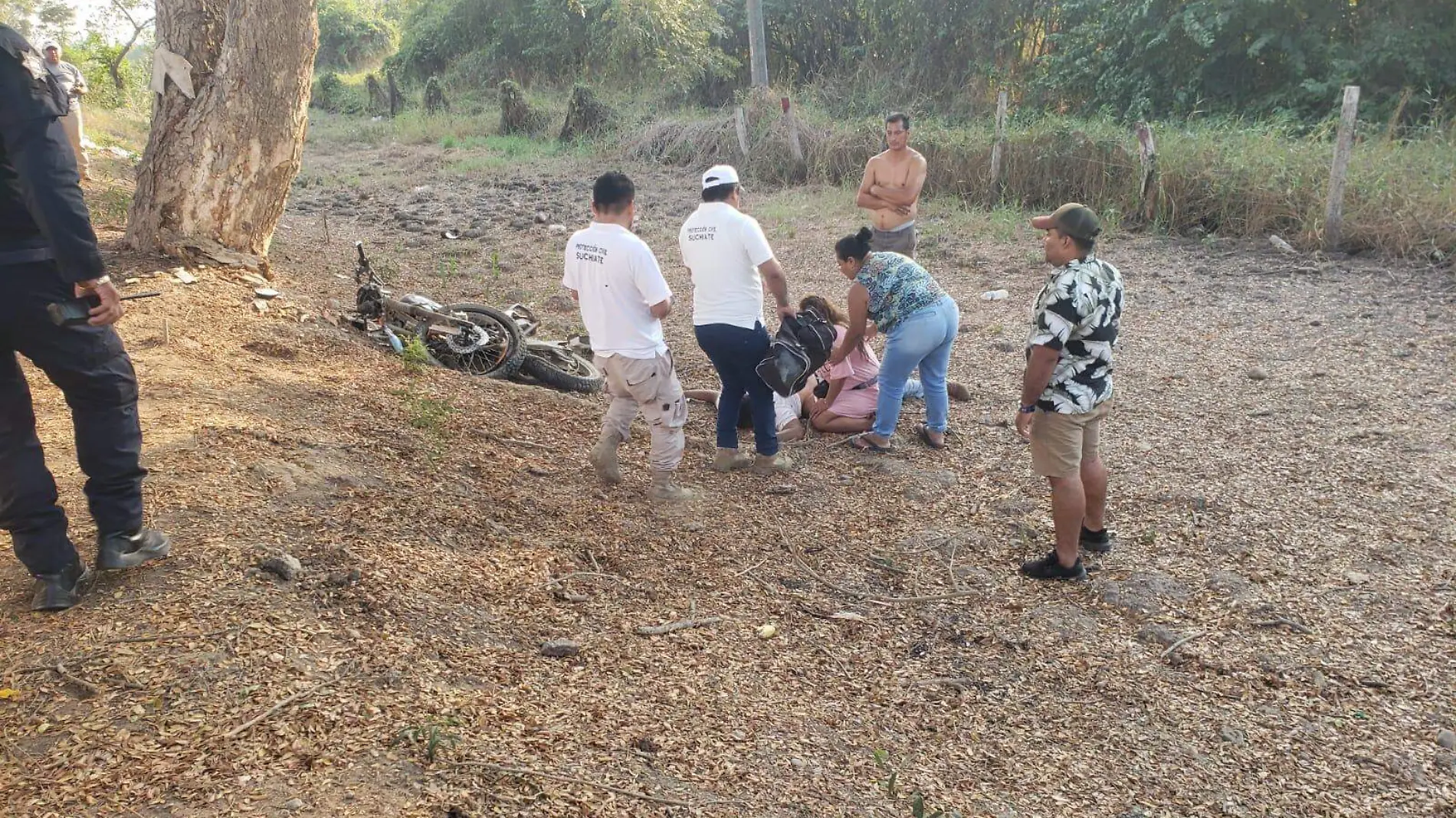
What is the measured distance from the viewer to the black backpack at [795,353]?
4.50m

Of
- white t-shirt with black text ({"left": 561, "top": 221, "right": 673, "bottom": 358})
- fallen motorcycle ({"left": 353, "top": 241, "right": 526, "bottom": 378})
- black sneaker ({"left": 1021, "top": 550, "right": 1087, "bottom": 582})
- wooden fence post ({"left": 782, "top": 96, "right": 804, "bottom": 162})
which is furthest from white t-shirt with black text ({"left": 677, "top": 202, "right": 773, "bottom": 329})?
wooden fence post ({"left": 782, "top": 96, "right": 804, "bottom": 162})

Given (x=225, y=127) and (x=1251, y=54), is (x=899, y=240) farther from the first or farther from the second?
(x=1251, y=54)

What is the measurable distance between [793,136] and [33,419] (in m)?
12.3

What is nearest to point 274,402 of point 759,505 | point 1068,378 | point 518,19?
point 759,505

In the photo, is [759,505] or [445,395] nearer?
[759,505]

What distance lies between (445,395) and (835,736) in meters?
3.21

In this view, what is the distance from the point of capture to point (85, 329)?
8.94 feet

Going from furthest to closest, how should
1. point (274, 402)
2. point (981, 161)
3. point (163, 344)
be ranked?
point (981, 161) < point (163, 344) < point (274, 402)

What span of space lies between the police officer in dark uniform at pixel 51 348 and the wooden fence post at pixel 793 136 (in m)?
12.0

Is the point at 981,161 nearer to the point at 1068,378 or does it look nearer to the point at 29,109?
the point at 1068,378

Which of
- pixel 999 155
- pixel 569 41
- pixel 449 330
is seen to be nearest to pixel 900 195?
pixel 449 330

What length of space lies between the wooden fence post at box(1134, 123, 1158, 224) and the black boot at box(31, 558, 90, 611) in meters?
10.3

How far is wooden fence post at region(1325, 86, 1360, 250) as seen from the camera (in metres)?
8.63

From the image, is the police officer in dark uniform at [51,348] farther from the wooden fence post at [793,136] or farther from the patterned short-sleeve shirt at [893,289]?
the wooden fence post at [793,136]
